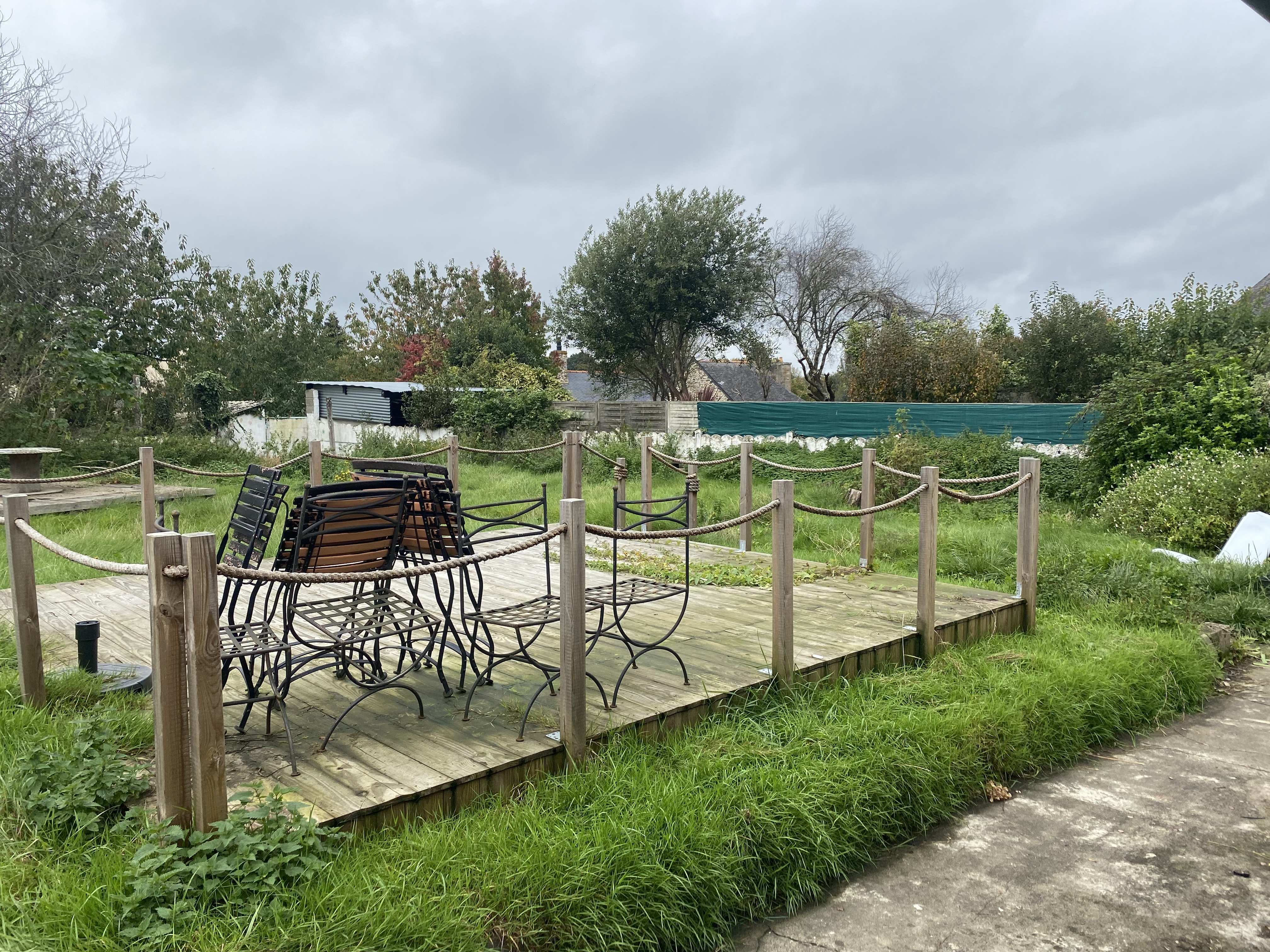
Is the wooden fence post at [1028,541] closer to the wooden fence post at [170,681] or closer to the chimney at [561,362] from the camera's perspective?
the wooden fence post at [170,681]

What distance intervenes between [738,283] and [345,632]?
2347cm

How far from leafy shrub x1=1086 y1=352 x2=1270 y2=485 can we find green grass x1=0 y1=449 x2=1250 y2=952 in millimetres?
6219

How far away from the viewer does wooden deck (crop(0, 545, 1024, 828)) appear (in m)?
3.04

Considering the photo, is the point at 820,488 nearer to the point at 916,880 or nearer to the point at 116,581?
the point at 116,581

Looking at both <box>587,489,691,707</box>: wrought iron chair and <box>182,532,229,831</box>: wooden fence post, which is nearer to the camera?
<box>182,532,229,831</box>: wooden fence post

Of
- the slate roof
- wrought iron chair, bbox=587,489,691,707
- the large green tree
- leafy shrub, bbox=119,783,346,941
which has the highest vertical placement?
the large green tree

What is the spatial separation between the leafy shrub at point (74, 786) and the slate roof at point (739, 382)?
40226mm

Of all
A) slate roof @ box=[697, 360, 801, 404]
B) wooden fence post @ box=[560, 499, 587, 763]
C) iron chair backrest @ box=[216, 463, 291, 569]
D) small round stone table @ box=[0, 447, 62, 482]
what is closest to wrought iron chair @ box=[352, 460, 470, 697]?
iron chair backrest @ box=[216, 463, 291, 569]

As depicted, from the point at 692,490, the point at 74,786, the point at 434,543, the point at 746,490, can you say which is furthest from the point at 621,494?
the point at 74,786

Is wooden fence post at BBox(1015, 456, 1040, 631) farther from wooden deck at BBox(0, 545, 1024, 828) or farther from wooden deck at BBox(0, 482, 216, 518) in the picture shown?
wooden deck at BBox(0, 482, 216, 518)

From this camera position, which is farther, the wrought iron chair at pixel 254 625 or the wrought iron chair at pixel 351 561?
the wrought iron chair at pixel 351 561

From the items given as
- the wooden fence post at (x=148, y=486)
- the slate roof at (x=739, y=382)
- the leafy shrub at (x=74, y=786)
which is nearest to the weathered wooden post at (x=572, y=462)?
the wooden fence post at (x=148, y=486)

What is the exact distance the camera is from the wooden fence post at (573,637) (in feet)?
10.8

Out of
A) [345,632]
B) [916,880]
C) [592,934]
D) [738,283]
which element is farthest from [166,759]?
[738,283]
